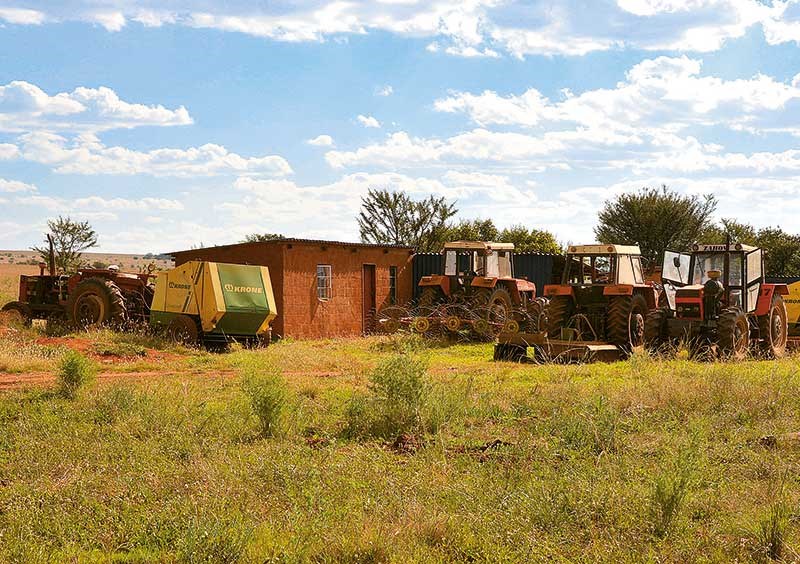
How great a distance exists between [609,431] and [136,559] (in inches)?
184

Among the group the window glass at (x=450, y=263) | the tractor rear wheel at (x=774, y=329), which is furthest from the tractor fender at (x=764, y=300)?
→ the window glass at (x=450, y=263)

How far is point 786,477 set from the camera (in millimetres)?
6543

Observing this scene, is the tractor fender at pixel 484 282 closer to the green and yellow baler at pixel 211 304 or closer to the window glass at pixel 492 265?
the window glass at pixel 492 265

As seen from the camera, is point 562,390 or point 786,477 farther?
point 562,390

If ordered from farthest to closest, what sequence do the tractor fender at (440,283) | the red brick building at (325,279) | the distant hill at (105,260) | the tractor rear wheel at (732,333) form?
the distant hill at (105,260) < the tractor fender at (440,283) < the red brick building at (325,279) < the tractor rear wheel at (732,333)

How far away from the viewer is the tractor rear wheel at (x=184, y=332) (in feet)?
57.7

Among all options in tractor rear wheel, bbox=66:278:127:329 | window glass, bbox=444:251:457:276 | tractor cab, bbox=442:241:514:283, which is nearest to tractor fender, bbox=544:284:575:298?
tractor cab, bbox=442:241:514:283

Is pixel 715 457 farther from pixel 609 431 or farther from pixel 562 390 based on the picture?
pixel 562 390

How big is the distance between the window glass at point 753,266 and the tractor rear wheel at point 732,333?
3.36ft

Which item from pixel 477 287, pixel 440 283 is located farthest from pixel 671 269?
pixel 440 283

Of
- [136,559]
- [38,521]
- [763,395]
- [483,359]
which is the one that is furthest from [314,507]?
[483,359]

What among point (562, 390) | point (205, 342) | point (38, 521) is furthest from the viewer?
point (205, 342)

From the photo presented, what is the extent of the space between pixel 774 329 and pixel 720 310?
230cm

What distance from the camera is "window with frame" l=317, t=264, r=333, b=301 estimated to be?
72.0ft
